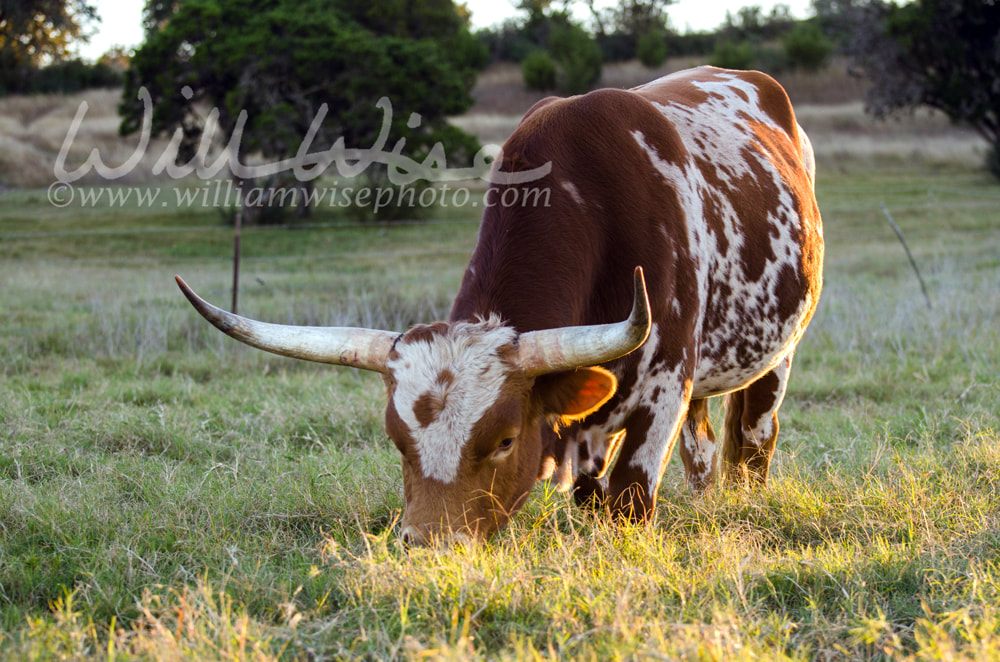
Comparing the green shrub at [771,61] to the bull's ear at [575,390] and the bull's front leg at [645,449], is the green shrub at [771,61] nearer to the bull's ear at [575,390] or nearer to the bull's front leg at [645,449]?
the bull's front leg at [645,449]

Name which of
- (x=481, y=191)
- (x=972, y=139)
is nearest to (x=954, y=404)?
(x=481, y=191)

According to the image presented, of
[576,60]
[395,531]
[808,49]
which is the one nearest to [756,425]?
[395,531]

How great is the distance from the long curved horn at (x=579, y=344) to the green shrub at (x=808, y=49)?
42544mm

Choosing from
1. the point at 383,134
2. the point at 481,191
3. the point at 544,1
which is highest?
the point at 544,1

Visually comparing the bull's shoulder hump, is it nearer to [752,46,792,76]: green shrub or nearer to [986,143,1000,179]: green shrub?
[986,143,1000,179]: green shrub

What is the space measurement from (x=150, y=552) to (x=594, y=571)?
5.27 ft

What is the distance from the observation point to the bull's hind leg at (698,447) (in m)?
4.77

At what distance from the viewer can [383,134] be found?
Result: 18.7 m

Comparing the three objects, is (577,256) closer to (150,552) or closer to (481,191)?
(150,552)

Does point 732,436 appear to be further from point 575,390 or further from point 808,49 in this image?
point 808,49

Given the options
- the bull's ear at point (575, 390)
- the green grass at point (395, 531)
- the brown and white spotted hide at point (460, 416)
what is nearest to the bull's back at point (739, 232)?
the green grass at point (395, 531)

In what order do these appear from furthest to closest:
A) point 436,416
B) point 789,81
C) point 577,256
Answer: point 789,81 < point 577,256 < point 436,416

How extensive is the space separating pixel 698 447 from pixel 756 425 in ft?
1.07

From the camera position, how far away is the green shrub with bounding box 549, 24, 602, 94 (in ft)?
124
